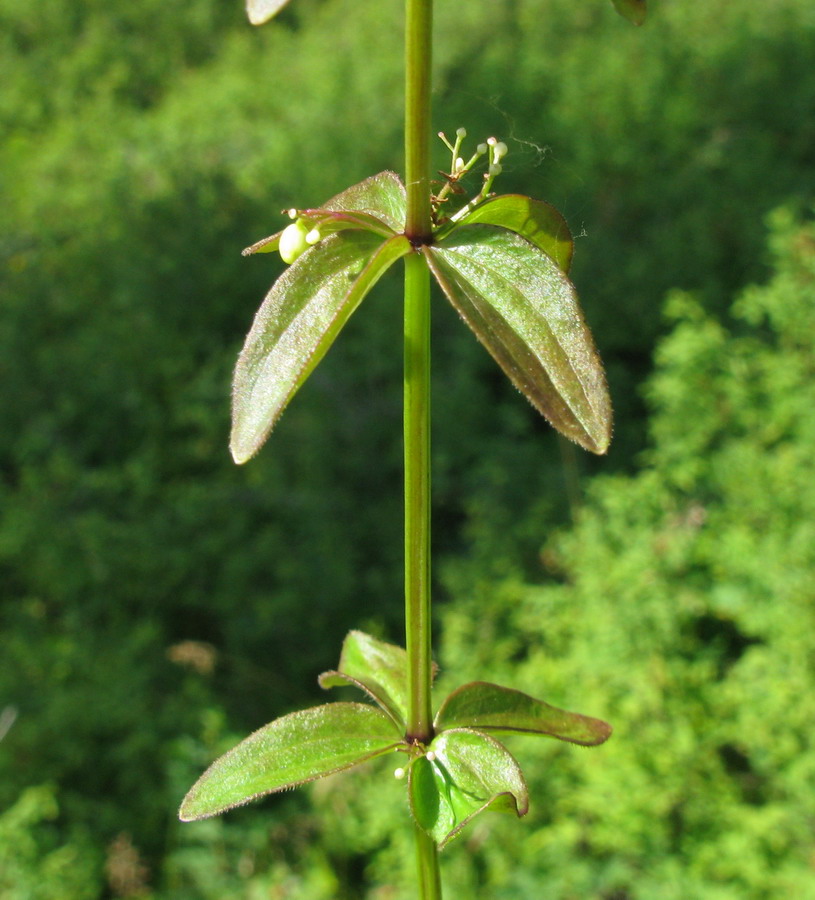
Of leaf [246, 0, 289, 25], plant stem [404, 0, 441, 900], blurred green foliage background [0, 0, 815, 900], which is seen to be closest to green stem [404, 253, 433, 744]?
plant stem [404, 0, 441, 900]

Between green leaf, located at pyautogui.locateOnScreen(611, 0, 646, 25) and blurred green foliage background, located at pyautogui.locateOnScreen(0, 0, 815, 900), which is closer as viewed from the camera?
green leaf, located at pyautogui.locateOnScreen(611, 0, 646, 25)

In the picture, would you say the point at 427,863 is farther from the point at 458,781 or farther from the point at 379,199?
the point at 379,199

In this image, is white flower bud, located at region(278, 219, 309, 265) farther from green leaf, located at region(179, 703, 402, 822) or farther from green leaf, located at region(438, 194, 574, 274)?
green leaf, located at region(179, 703, 402, 822)

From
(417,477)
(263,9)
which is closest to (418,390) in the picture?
(417,477)

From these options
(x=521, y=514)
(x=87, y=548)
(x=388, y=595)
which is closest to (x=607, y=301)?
(x=521, y=514)

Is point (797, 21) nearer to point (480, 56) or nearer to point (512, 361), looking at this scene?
point (480, 56)
